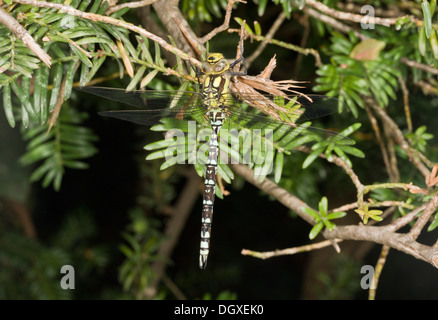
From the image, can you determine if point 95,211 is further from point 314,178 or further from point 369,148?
point 369,148

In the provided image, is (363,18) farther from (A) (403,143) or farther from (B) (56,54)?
(B) (56,54)

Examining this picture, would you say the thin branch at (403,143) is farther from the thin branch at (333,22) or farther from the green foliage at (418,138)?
the thin branch at (333,22)

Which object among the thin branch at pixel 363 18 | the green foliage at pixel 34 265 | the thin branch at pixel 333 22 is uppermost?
the thin branch at pixel 333 22

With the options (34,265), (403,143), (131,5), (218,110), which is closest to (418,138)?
(403,143)

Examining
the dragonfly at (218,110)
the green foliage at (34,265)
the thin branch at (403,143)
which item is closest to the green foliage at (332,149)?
the dragonfly at (218,110)

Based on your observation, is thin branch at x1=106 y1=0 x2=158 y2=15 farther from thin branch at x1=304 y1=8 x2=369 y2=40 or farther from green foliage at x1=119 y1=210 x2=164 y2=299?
green foliage at x1=119 y1=210 x2=164 y2=299
